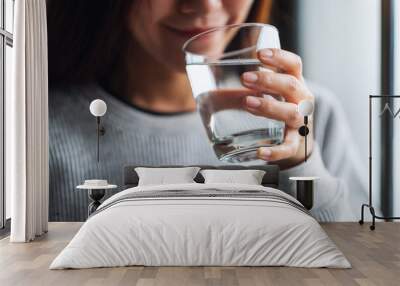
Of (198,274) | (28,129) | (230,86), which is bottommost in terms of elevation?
(198,274)

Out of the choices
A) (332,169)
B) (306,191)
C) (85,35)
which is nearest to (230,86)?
(306,191)

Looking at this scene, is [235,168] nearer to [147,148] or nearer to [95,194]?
[147,148]

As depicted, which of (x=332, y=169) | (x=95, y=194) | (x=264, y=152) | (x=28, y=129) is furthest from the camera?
(x=332, y=169)

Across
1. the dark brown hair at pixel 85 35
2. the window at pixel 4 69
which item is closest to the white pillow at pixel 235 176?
the dark brown hair at pixel 85 35

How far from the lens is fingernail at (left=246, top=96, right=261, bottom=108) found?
24.6 ft

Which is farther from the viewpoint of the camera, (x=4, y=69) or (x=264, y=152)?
(x=264, y=152)

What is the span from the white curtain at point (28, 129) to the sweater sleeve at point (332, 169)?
3.06 metres

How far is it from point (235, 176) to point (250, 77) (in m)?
1.26

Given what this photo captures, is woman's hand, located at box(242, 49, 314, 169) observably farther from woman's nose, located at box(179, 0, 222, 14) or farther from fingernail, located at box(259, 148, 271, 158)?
woman's nose, located at box(179, 0, 222, 14)

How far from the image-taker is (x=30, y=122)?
6320 mm

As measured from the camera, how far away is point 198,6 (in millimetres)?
7770

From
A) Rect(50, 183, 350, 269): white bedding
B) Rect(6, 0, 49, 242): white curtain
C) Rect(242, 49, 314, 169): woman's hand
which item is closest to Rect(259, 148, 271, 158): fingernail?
Rect(242, 49, 314, 169): woman's hand

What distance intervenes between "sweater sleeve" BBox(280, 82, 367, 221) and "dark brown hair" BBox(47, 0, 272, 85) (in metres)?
1.48

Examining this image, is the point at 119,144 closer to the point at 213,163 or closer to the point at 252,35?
the point at 213,163
